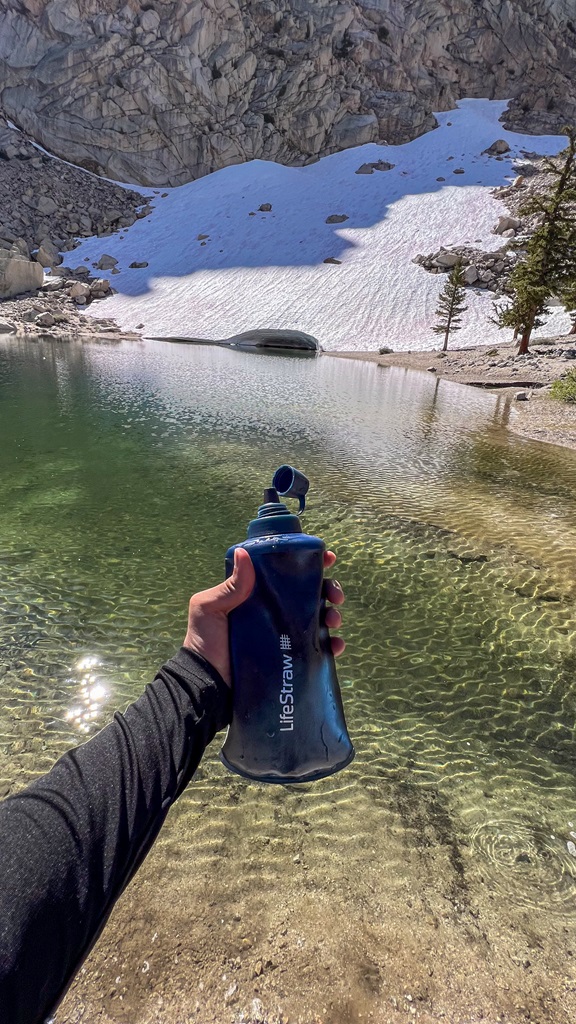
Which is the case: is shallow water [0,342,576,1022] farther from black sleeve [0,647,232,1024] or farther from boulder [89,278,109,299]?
boulder [89,278,109,299]

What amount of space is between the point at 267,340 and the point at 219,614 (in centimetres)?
5049

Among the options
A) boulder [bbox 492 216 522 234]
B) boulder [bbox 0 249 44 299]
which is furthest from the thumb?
boulder [bbox 492 216 522 234]

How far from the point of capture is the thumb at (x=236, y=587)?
236cm

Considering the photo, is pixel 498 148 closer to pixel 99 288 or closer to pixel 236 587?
pixel 99 288

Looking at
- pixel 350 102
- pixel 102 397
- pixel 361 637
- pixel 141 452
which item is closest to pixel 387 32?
pixel 350 102

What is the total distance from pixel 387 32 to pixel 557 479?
128 metres

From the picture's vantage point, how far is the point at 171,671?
2.28 m

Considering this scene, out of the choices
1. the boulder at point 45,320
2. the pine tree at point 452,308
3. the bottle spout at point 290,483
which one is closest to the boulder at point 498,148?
the pine tree at point 452,308

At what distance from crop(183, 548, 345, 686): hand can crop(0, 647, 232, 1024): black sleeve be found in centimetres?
13

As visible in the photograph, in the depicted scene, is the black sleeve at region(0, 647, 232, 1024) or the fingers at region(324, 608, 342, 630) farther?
the fingers at region(324, 608, 342, 630)

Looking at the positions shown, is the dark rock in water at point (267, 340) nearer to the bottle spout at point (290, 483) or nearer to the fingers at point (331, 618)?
the bottle spout at point (290, 483)

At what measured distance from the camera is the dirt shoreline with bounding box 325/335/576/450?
16.0 metres

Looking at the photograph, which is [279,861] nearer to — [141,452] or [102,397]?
[141,452]

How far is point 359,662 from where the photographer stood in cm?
514
